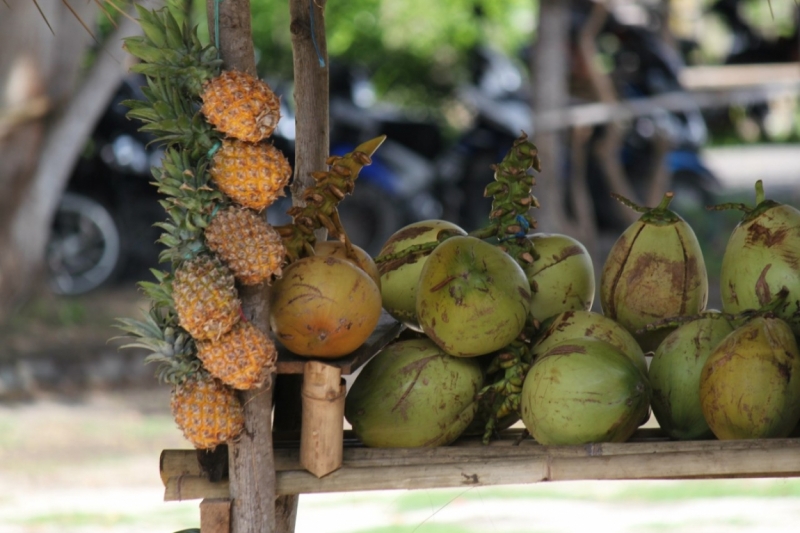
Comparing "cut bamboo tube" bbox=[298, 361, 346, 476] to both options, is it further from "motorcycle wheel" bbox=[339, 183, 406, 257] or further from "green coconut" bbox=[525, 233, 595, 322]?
"motorcycle wheel" bbox=[339, 183, 406, 257]

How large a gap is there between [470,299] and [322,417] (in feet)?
1.23

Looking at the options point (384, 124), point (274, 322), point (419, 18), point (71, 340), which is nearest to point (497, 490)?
point (274, 322)

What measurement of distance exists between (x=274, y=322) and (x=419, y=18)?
9.60 meters

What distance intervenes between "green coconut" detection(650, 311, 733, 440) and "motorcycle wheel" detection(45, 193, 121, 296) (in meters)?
6.05

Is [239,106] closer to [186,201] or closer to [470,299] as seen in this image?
[186,201]

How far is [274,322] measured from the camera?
1.67 meters

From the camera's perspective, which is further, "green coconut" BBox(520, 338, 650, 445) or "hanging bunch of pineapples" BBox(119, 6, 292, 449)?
"green coconut" BBox(520, 338, 650, 445)

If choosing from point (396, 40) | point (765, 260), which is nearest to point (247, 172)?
point (765, 260)

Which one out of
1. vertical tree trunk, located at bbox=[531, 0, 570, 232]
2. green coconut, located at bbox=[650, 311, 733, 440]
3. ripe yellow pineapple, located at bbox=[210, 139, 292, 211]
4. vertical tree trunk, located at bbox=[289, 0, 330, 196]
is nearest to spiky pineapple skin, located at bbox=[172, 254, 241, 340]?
ripe yellow pineapple, located at bbox=[210, 139, 292, 211]

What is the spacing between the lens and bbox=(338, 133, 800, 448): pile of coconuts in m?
1.74

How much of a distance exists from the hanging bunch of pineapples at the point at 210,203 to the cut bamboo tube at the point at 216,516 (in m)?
0.12

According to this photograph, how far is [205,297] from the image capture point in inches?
58.5

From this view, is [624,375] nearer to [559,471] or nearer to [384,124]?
[559,471]

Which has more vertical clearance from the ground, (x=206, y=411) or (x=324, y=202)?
(x=324, y=202)
